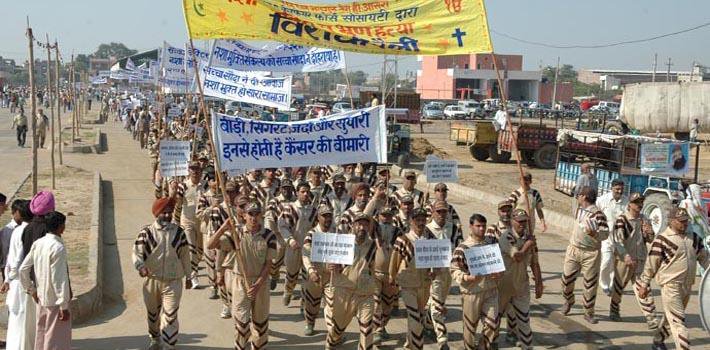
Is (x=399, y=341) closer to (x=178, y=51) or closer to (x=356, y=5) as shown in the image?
(x=356, y=5)

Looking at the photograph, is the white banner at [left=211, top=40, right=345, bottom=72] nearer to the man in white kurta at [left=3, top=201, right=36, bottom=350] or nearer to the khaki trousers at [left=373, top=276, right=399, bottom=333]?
the khaki trousers at [left=373, top=276, right=399, bottom=333]

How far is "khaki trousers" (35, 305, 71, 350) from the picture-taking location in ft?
21.0

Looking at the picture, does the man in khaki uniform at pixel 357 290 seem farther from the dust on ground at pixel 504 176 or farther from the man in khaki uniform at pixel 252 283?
the dust on ground at pixel 504 176

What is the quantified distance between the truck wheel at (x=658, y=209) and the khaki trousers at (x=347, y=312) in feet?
25.1

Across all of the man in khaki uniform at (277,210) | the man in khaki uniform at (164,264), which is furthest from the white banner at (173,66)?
the man in khaki uniform at (164,264)

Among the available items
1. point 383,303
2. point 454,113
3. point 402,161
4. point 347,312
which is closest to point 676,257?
point 383,303

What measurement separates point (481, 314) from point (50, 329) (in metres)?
3.85

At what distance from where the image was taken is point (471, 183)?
76.8 ft

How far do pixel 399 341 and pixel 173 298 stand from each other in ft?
8.19

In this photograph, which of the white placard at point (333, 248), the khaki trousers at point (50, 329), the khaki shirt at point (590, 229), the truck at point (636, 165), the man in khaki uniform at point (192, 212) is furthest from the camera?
the truck at point (636, 165)

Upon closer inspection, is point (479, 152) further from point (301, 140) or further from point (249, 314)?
point (249, 314)

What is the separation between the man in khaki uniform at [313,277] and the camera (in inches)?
300

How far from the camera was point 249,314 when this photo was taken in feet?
23.8

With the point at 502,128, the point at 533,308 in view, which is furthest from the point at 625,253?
the point at 502,128
